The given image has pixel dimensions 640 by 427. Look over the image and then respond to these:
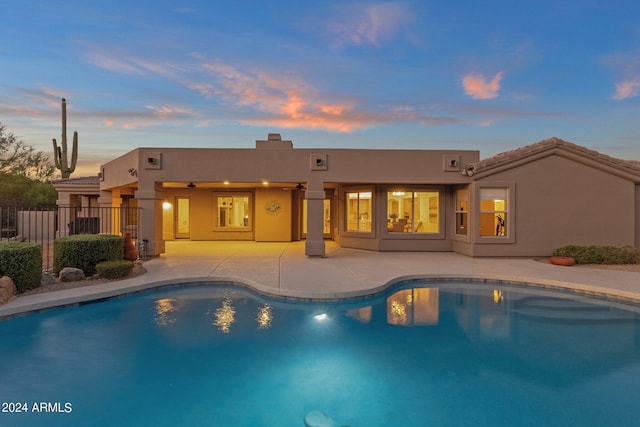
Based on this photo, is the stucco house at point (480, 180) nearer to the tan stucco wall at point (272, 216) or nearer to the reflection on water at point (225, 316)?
the tan stucco wall at point (272, 216)

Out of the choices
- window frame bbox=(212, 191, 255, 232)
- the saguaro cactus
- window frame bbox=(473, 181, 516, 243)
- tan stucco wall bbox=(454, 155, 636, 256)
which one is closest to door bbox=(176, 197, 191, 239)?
window frame bbox=(212, 191, 255, 232)

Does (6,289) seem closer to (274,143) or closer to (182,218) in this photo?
(182,218)

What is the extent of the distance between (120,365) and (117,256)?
547 centimetres

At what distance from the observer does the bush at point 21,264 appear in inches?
283

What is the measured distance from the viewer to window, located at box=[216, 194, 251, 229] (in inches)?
724

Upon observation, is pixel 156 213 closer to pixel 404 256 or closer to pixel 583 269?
pixel 404 256

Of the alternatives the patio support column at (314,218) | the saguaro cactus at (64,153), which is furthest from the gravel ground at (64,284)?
the saguaro cactus at (64,153)

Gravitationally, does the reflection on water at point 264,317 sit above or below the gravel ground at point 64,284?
below

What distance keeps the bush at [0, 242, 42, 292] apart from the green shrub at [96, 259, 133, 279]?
1242 millimetres

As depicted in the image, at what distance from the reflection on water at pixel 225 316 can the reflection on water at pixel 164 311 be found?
0.85 meters

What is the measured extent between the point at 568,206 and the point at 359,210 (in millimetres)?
7813

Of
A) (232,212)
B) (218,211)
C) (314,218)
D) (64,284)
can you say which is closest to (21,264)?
(64,284)

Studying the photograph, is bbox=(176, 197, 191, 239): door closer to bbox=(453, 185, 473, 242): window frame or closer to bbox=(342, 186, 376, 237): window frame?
bbox=(342, 186, 376, 237): window frame

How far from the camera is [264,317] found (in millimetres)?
6762
